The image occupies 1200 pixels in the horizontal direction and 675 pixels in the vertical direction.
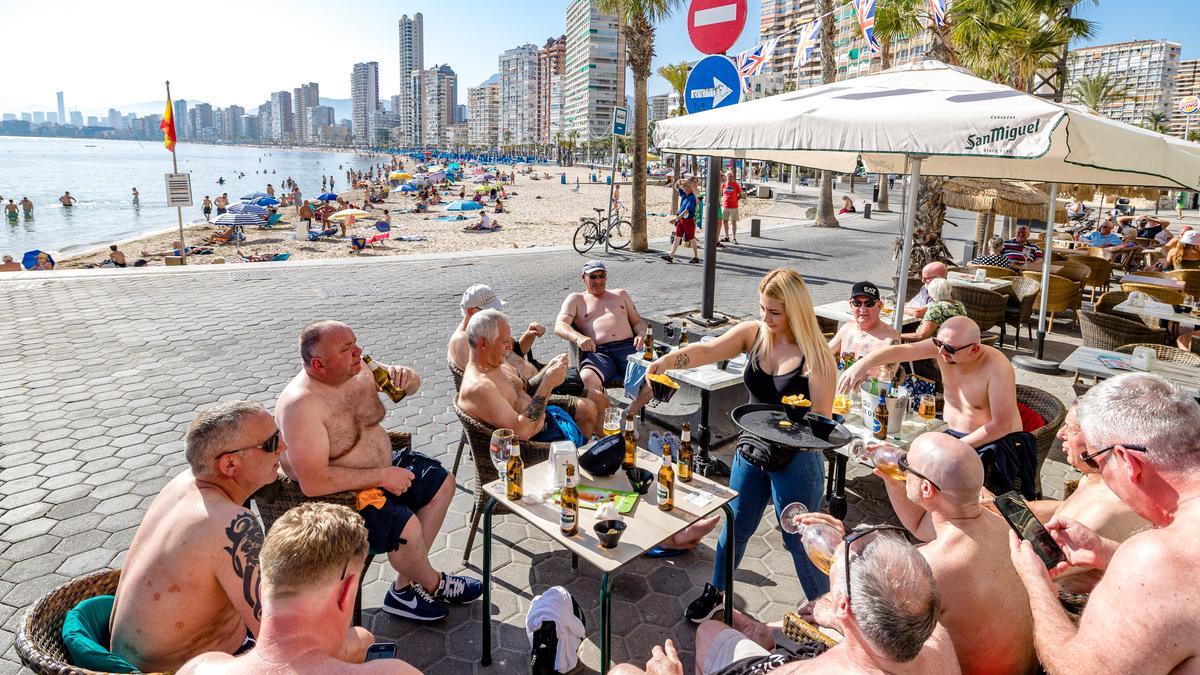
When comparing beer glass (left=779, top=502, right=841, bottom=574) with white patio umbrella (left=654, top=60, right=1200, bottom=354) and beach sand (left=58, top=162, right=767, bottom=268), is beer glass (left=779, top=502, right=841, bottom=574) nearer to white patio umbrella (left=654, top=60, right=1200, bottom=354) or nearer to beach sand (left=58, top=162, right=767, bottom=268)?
white patio umbrella (left=654, top=60, right=1200, bottom=354)

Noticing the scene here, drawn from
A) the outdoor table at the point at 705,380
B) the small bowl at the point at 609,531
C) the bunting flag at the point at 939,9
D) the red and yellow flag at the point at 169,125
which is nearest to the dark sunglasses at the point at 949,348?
the outdoor table at the point at 705,380

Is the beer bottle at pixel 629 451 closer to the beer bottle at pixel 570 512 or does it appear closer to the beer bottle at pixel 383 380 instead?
the beer bottle at pixel 570 512

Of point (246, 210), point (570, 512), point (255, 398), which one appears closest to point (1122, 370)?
point (570, 512)

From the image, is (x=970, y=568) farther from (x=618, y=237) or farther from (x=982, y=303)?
(x=618, y=237)

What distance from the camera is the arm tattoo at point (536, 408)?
4.03 metres

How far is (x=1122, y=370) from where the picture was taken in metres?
5.18

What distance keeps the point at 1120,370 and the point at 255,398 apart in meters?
7.37

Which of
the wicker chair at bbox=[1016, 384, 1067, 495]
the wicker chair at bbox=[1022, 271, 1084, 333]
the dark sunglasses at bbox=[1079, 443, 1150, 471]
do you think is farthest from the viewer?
the wicker chair at bbox=[1022, 271, 1084, 333]

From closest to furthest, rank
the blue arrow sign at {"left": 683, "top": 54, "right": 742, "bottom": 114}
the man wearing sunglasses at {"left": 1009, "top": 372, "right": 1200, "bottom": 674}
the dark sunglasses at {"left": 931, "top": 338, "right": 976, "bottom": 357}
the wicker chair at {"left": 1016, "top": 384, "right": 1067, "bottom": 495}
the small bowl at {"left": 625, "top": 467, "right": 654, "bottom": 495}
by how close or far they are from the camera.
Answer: the man wearing sunglasses at {"left": 1009, "top": 372, "right": 1200, "bottom": 674} < the small bowl at {"left": 625, "top": 467, "right": 654, "bottom": 495} < the dark sunglasses at {"left": 931, "top": 338, "right": 976, "bottom": 357} < the wicker chair at {"left": 1016, "top": 384, "right": 1067, "bottom": 495} < the blue arrow sign at {"left": 683, "top": 54, "right": 742, "bottom": 114}

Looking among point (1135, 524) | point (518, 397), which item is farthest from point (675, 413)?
point (1135, 524)

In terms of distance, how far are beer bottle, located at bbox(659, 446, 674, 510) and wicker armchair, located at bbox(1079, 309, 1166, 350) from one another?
6.03 m

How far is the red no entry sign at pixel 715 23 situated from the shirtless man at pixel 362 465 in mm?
3981

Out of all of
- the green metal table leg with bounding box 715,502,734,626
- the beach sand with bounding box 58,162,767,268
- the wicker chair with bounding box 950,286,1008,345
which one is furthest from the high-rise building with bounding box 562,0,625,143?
the green metal table leg with bounding box 715,502,734,626

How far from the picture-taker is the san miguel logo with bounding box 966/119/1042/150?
335 centimetres
